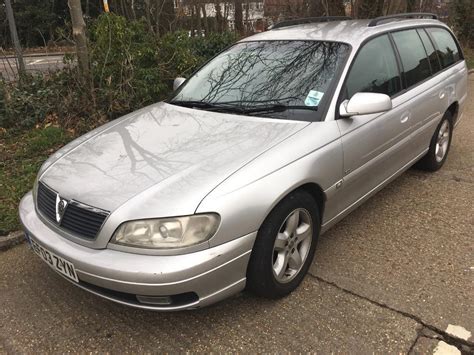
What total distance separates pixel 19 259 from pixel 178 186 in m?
1.79

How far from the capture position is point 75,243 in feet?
7.80

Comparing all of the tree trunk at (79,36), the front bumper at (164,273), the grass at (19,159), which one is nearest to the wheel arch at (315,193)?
the front bumper at (164,273)

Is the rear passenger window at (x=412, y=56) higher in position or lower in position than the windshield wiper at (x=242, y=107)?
higher

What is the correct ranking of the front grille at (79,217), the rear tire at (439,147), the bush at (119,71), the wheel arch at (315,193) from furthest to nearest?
the bush at (119,71) < the rear tire at (439,147) < the wheel arch at (315,193) < the front grille at (79,217)

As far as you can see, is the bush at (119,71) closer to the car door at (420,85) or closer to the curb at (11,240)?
the curb at (11,240)

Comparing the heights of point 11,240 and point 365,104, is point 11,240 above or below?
below

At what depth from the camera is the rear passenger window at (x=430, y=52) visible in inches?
166

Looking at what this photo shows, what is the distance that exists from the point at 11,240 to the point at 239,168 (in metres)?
2.19

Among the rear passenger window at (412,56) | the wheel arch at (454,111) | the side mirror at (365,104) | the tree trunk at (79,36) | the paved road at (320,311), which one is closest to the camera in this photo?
the paved road at (320,311)

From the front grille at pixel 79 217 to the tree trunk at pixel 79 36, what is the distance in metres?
3.83

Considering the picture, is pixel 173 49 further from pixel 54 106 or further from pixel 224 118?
pixel 224 118

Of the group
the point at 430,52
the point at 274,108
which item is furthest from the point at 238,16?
the point at 274,108

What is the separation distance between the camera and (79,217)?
7.80 ft

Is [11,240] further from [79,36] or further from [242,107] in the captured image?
[79,36]
